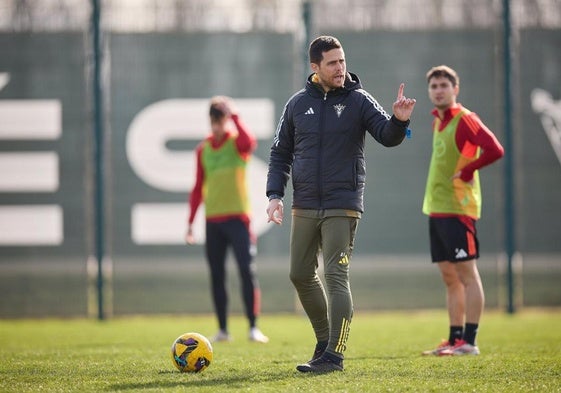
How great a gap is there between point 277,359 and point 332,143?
5.44ft

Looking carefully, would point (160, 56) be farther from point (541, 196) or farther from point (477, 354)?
point (477, 354)

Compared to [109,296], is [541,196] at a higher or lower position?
higher

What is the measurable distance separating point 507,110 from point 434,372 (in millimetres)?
5994

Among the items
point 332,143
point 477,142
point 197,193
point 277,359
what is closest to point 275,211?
point 332,143

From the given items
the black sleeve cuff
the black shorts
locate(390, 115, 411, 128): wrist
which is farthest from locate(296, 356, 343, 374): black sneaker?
the black shorts

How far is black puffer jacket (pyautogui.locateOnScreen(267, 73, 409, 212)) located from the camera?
5.71 metres

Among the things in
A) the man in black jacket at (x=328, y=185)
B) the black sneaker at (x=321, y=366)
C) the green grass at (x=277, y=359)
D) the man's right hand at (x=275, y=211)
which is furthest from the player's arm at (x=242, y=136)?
the black sneaker at (x=321, y=366)

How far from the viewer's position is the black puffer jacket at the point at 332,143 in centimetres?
571

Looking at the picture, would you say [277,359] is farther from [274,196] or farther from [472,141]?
[472,141]

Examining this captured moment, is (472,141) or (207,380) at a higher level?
(472,141)

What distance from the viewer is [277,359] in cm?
655

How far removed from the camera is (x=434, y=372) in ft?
18.6

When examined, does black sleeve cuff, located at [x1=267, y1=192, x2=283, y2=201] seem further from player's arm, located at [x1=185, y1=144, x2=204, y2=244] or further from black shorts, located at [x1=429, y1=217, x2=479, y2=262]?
player's arm, located at [x1=185, y1=144, x2=204, y2=244]

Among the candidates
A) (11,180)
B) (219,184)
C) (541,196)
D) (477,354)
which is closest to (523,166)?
(541,196)
